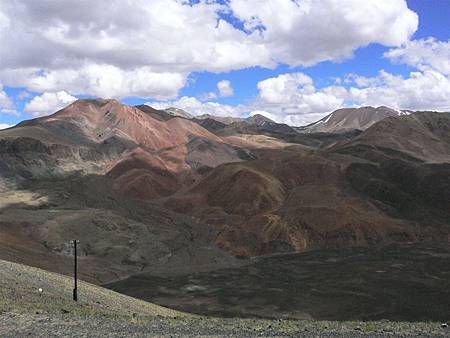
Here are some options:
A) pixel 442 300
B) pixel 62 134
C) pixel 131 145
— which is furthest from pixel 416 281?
pixel 62 134

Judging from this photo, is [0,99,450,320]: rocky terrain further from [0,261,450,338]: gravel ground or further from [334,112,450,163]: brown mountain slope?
[0,261,450,338]: gravel ground

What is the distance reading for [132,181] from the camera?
365 feet

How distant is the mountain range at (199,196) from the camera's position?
6806cm

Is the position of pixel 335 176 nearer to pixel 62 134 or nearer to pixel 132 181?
pixel 132 181

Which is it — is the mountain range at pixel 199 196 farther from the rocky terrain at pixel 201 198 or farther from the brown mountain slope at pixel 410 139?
the brown mountain slope at pixel 410 139

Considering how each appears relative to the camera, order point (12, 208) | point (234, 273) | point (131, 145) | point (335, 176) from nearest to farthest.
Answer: point (234, 273), point (12, 208), point (335, 176), point (131, 145)

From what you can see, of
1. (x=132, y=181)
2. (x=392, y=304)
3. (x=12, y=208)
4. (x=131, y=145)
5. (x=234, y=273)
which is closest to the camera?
(x=392, y=304)

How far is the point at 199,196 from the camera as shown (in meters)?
96.3

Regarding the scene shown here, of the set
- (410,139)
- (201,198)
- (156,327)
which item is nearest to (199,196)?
(201,198)

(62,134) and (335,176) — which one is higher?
(62,134)

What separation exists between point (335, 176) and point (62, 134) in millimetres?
80634

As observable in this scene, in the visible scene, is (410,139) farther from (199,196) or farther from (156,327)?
(156,327)

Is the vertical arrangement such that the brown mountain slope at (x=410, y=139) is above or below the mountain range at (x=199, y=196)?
above

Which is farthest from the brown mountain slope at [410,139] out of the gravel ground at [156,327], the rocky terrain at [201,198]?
the gravel ground at [156,327]
